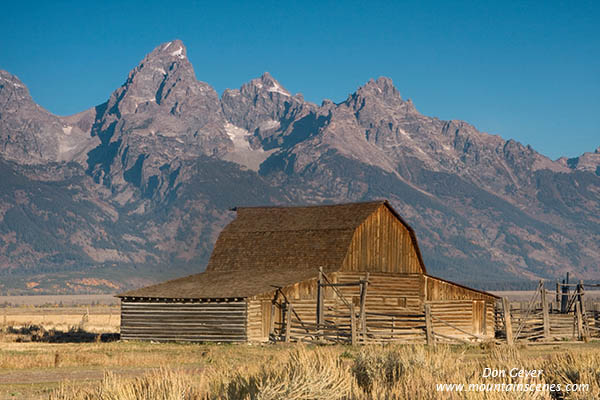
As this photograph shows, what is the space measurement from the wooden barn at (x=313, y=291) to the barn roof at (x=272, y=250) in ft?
0.21

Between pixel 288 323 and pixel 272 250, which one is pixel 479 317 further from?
pixel 288 323

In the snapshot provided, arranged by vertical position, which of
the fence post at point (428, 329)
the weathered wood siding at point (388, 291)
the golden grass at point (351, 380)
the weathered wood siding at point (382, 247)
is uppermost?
the weathered wood siding at point (382, 247)

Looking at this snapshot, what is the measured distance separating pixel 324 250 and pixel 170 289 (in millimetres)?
8181

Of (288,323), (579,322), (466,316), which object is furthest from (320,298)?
(579,322)

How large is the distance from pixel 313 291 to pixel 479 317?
11.3 meters

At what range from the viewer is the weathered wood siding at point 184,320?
40.2 m

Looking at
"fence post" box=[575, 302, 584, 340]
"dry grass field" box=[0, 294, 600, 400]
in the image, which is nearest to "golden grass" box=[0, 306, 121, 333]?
"fence post" box=[575, 302, 584, 340]

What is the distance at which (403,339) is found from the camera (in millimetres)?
38688

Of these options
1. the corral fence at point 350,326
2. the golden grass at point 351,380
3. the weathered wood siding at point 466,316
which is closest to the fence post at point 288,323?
the corral fence at point 350,326

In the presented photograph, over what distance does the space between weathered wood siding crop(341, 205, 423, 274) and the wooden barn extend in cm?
6

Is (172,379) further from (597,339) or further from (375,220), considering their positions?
(597,339)

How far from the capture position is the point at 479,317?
48969mm

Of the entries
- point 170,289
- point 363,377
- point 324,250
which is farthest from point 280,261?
point 363,377

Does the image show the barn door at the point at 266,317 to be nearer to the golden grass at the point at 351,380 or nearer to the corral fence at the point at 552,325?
the corral fence at the point at 552,325
